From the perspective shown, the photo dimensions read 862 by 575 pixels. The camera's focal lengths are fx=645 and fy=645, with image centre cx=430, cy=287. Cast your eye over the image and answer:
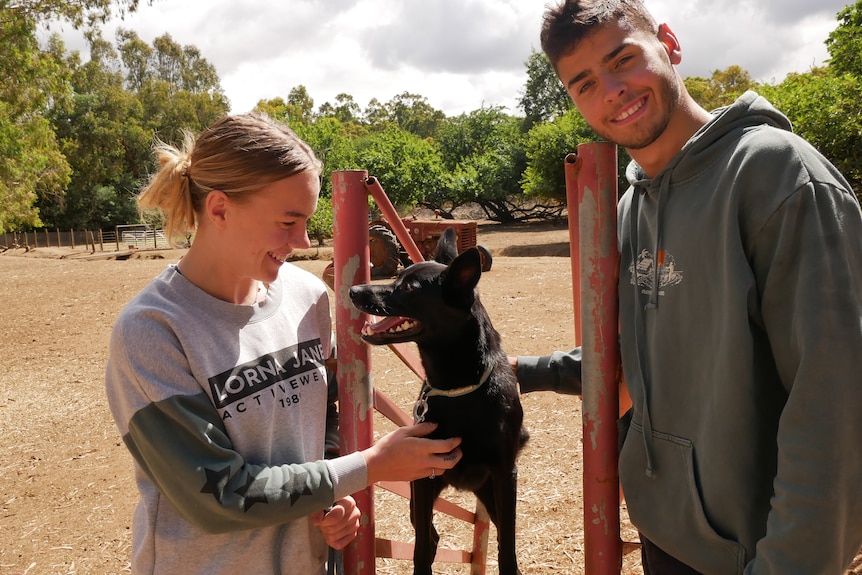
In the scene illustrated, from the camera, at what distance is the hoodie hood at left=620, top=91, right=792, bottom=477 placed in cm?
143

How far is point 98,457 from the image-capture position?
17.6 feet

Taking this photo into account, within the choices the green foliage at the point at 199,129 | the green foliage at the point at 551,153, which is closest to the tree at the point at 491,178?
the green foliage at the point at 199,129

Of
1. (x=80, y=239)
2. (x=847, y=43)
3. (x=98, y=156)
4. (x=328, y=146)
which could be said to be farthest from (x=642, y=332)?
(x=98, y=156)

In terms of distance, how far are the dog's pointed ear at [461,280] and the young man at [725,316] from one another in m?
0.64

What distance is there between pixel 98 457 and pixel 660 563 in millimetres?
5091

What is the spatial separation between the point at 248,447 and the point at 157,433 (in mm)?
242

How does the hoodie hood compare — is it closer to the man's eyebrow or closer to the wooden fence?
the man's eyebrow

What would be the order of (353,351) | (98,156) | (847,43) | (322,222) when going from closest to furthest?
(353,351), (847,43), (322,222), (98,156)

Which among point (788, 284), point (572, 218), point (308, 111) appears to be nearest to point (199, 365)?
point (572, 218)

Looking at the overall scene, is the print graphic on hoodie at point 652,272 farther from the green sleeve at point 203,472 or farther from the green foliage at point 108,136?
the green foliage at point 108,136

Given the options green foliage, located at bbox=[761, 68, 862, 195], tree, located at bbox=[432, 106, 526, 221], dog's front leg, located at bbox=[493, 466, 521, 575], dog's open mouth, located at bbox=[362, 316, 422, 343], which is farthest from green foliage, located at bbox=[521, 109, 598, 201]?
dog's front leg, located at bbox=[493, 466, 521, 575]

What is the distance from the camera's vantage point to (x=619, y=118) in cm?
157

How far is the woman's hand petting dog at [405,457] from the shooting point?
164 cm

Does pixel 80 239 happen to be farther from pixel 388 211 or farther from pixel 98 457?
pixel 388 211
